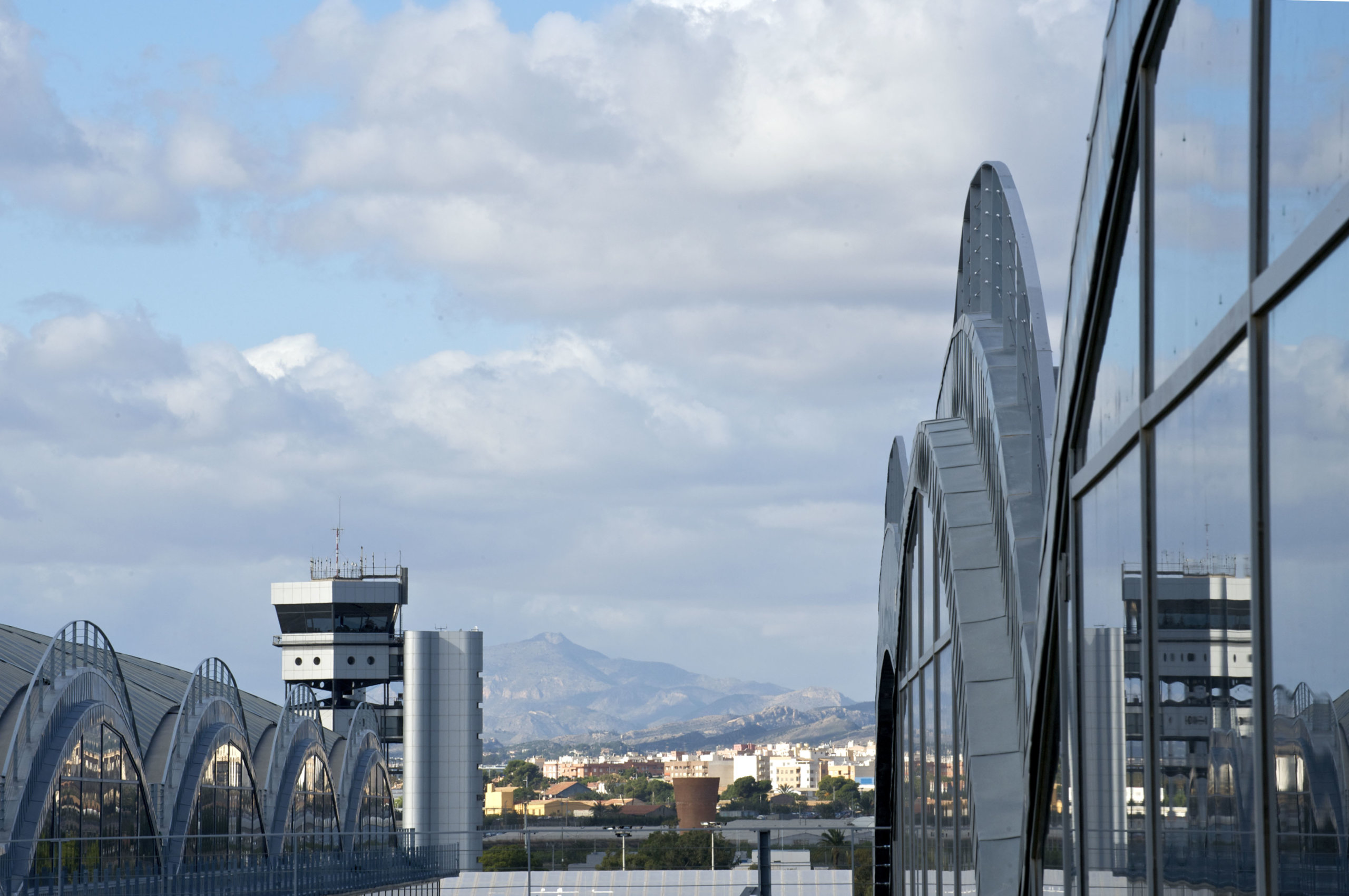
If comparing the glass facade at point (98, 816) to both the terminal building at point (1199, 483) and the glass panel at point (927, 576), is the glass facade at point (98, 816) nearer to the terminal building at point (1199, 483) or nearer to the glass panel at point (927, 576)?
the glass panel at point (927, 576)

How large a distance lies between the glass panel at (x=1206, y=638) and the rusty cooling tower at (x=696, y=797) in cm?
10580

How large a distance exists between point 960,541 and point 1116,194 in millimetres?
8793

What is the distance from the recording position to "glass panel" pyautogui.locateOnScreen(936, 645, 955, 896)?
58.1 ft

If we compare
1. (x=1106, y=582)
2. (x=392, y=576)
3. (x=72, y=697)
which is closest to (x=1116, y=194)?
(x=1106, y=582)

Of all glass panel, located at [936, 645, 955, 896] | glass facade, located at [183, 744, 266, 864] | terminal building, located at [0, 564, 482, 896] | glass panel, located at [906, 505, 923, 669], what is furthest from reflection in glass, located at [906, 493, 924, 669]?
glass facade, located at [183, 744, 266, 864]

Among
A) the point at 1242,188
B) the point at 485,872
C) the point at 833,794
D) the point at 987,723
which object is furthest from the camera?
the point at 833,794

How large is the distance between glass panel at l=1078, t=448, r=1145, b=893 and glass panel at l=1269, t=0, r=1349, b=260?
244 centimetres

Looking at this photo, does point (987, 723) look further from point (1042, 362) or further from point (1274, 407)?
point (1274, 407)

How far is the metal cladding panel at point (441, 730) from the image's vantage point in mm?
101562

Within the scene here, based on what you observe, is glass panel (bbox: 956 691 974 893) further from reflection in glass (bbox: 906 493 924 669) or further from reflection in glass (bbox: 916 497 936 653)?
reflection in glass (bbox: 906 493 924 669)

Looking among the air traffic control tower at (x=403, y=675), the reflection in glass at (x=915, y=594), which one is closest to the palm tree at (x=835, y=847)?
the reflection in glass at (x=915, y=594)

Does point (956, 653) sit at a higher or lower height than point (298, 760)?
higher

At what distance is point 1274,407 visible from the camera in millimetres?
5121

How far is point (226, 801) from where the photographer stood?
155 ft
